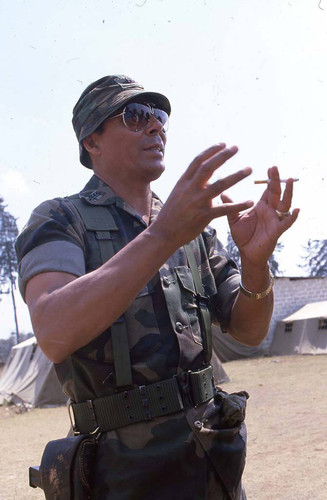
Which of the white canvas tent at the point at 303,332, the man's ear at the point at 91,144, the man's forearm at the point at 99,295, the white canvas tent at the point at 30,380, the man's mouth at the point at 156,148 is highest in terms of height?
the man's ear at the point at 91,144

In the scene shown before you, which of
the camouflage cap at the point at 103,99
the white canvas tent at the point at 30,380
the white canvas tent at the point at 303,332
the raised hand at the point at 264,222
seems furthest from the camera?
the white canvas tent at the point at 303,332

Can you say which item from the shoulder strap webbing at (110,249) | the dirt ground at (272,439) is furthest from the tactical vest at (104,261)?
the dirt ground at (272,439)

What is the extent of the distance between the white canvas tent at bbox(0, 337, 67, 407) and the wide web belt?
14730mm

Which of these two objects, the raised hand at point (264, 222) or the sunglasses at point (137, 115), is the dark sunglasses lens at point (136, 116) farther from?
the raised hand at point (264, 222)

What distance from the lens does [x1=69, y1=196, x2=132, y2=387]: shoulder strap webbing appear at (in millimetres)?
1876

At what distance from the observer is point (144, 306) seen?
79.9 inches

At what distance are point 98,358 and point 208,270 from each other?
2.08 ft

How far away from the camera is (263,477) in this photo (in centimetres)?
578

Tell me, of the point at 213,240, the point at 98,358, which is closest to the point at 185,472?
the point at 98,358

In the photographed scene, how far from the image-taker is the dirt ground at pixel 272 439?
549cm

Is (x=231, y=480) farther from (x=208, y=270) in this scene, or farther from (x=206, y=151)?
(x=206, y=151)

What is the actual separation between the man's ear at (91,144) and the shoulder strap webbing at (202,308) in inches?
23.0

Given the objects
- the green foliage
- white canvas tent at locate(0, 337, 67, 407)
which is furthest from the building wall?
the green foliage

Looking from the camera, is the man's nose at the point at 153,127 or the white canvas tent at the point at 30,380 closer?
the man's nose at the point at 153,127
